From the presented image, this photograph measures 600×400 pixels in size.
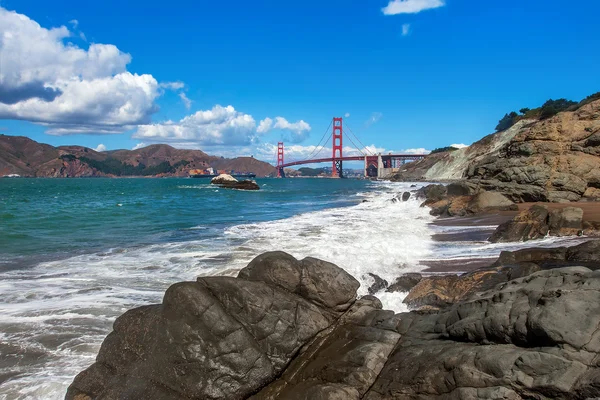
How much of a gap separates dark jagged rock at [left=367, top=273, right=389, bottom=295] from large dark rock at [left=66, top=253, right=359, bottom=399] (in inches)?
93.8

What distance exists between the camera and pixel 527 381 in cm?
321

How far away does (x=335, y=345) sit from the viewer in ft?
14.8

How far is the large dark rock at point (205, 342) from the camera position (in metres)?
3.93

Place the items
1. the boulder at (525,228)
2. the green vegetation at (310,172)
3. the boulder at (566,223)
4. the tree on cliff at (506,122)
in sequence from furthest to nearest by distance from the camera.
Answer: the green vegetation at (310,172), the tree on cliff at (506,122), the boulder at (525,228), the boulder at (566,223)

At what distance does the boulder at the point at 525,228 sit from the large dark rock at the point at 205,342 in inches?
297

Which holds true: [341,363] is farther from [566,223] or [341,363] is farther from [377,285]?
[566,223]

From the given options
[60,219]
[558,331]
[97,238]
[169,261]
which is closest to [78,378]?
[558,331]

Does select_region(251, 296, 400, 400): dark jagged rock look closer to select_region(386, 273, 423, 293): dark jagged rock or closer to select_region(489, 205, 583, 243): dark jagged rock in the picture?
select_region(386, 273, 423, 293): dark jagged rock

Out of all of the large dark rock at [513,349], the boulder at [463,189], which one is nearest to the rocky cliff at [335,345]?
the large dark rock at [513,349]

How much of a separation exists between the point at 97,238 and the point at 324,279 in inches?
487

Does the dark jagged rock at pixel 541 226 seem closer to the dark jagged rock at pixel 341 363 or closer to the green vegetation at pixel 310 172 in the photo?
the dark jagged rock at pixel 341 363

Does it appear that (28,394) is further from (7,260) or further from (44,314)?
(7,260)

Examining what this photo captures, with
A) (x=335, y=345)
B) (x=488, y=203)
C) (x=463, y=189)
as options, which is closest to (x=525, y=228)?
(x=488, y=203)

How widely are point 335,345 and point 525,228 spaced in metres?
8.24
